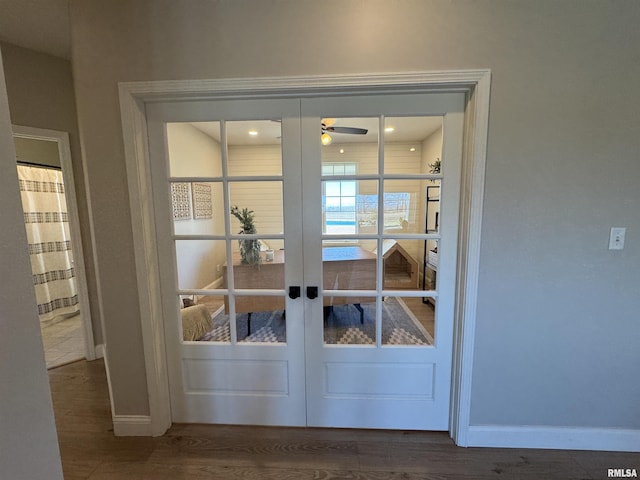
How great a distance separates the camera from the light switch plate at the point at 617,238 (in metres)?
1.41

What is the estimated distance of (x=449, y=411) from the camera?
1.66 m

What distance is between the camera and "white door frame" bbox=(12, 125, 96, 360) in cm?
226

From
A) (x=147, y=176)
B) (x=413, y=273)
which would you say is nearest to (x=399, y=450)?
(x=413, y=273)

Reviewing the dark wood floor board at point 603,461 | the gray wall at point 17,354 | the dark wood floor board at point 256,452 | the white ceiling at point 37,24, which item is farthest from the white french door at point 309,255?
the white ceiling at point 37,24

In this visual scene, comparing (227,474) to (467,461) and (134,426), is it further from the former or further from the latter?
(467,461)

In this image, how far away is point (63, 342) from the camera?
9.48 ft

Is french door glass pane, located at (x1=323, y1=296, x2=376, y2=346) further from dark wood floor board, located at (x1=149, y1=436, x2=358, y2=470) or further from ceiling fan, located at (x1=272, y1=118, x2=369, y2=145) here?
ceiling fan, located at (x1=272, y1=118, x2=369, y2=145)

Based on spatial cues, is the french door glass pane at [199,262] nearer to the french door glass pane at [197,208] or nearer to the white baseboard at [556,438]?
the french door glass pane at [197,208]

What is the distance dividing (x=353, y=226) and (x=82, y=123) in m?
1.54

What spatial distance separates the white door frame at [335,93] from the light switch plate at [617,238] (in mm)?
→ 671

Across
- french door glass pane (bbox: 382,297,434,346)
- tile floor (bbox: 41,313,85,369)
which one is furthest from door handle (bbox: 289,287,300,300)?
tile floor (bbox: 41,313,85,369)

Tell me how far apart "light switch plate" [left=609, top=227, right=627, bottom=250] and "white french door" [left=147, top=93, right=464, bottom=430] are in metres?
0.77

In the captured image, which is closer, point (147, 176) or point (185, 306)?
point (147, 176)

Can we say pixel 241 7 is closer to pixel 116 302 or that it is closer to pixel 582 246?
pixel 116 302
